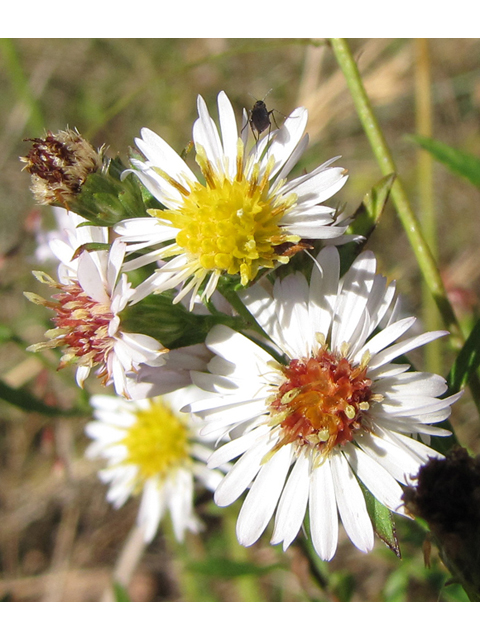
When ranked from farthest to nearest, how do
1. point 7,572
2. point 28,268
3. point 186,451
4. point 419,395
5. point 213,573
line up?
point 28,268, point 7,572, point 186,451, point 213,573, point 419,395

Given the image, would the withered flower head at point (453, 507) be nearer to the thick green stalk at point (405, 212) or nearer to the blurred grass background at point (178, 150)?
the thick green stalk at point (405, 212)

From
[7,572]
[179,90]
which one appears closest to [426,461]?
[7,572]

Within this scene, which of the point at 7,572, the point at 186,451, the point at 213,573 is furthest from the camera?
the point at 7,572

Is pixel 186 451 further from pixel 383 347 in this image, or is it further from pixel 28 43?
pixel 28 43

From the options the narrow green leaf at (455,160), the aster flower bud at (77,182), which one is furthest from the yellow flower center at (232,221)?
the narrow green leaf at (455,160)

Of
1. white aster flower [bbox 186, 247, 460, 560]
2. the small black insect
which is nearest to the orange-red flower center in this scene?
white aster flower [bbox 186, 247, 460, 560]

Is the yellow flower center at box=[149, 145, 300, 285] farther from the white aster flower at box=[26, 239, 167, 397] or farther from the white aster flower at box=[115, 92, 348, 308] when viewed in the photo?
the white aster flower at box=[26, 239, 167, 397]

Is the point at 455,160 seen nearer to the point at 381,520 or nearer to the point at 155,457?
the point at 381,520
